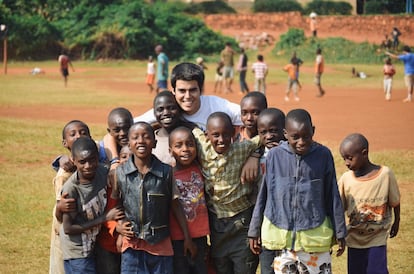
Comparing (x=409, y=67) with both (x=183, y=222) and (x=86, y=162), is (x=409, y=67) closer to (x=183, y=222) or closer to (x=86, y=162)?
(x=183, y=222)

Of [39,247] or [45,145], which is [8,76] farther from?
[39,247]

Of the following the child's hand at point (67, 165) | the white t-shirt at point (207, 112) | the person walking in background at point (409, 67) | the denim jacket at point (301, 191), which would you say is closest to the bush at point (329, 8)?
the person walking in background at point (409, 67)

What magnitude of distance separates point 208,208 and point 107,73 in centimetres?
3149

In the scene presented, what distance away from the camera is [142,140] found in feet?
16.6

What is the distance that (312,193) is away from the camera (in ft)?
16.3

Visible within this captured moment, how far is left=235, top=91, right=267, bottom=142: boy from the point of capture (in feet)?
18.5

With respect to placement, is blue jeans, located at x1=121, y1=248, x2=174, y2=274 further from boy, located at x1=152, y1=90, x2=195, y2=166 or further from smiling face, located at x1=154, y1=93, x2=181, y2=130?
smiling face, located at x1=154, y1=93, x2=181, y2=130

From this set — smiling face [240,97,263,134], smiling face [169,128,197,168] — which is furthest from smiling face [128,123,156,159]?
smiling face [240,97,263,134]

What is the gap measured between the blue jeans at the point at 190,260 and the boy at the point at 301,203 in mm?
492

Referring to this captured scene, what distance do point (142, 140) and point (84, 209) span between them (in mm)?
650

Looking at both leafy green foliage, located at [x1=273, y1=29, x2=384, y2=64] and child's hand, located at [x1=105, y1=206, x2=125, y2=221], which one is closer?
child's hand, located at [x1=105, y1=206, x2=125, y2=221]

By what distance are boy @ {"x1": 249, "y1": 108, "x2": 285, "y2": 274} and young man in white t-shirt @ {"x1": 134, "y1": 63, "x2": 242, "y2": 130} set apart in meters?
0.42

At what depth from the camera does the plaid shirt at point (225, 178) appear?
530 cm

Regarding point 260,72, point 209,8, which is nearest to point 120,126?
point 260,72
